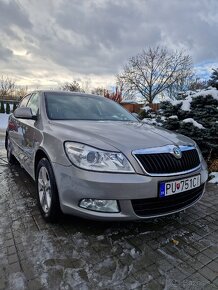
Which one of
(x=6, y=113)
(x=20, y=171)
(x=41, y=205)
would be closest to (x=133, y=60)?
(x=6, y=113)

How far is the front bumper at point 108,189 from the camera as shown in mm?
2092

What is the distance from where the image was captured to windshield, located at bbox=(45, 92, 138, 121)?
3215 millimetres

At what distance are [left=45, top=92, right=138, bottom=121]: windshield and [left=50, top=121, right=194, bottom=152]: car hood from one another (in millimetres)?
332

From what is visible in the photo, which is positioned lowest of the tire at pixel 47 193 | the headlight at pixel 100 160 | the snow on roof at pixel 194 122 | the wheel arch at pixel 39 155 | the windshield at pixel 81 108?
the tire at pixel 47 193

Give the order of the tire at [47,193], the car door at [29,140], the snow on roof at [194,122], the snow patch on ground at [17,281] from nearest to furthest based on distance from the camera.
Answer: the snow patch on ground at [17,281] < the tire at [47,193] < the car door at [29,140] < the snow on roof at [194,122]

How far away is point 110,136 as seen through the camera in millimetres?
2420

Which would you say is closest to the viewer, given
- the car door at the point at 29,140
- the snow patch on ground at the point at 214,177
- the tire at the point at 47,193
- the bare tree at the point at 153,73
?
the tire at the point at 47,193

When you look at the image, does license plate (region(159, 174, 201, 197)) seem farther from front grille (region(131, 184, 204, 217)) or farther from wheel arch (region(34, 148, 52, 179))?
wheel arch (region(34, 148, 52, 179))

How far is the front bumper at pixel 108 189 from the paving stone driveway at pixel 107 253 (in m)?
0.32

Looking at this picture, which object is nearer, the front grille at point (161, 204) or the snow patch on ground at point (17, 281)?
the snow patch on ground at point (17, 281)

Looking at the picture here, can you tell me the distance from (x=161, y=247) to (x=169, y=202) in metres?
0.43

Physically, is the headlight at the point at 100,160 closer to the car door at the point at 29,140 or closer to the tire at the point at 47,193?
the tire at the point at 47,193

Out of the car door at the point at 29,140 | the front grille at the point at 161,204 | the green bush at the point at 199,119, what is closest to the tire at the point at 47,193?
the car door at the point at 29,140

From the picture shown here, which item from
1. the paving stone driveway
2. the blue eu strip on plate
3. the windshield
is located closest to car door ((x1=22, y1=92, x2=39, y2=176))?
the windshield
